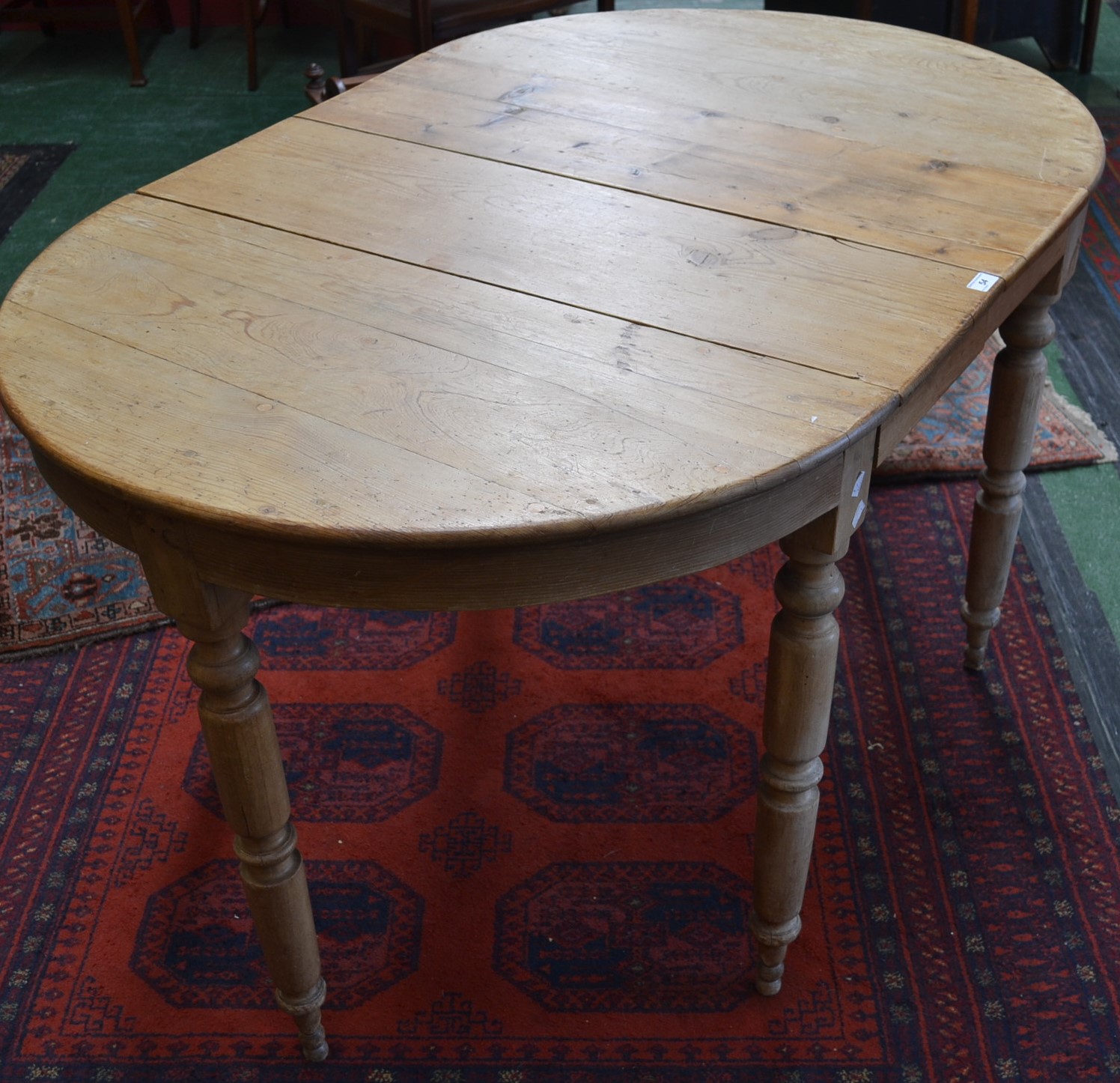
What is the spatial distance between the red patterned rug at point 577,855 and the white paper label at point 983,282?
791 millimetres

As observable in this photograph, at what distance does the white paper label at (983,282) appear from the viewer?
4.10ft

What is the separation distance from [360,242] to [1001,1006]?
116cm

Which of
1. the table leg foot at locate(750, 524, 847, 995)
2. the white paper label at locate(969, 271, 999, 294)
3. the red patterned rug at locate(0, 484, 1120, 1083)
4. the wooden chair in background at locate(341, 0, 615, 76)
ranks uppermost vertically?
the white paper label at locate(969, 271, 999, 294)

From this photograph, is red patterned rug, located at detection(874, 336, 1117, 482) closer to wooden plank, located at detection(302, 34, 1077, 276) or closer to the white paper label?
wooden plank, located at detection(302, 34, 1077, 276)

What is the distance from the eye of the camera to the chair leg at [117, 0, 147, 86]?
4098 millimetres

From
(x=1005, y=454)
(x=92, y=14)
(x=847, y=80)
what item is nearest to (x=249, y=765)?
(x=1005, y=454)

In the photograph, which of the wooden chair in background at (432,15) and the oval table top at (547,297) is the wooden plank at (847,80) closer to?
the oval table top at (547,297)

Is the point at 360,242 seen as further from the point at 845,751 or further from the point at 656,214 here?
the point at 845,751

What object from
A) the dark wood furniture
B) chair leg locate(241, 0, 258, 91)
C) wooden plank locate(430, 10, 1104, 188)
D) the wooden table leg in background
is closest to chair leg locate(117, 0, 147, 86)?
chair leg locate(241, 0, 258, 91)

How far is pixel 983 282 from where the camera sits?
4.13 feet

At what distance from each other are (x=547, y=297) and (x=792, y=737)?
0.52 m

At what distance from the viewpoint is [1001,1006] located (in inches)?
57.7

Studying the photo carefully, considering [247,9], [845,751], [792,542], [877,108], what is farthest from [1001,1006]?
[247,9]

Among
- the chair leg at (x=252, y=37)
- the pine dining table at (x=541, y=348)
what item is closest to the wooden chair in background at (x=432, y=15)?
the chair leg at (x=252, y=37)
